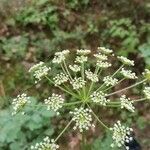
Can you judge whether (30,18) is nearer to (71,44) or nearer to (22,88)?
(71,44)

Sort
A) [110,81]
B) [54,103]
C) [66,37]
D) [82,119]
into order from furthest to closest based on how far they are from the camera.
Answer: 1. [66,37]
2. [110,81]
3. [54,103]
4. [82,119]

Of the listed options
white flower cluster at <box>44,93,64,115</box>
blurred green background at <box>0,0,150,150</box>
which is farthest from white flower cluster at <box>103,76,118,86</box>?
blurred green background at <box>0,0,150,150</box>

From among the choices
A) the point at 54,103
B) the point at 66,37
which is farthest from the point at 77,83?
the point at 66,37

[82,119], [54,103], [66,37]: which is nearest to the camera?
[82,119]

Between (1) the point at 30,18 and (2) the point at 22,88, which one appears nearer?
(2) the point at 22,88

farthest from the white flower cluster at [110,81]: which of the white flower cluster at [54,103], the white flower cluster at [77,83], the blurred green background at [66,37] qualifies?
the blurred green background at [66,37]

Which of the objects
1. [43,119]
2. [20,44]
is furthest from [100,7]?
[43,119]

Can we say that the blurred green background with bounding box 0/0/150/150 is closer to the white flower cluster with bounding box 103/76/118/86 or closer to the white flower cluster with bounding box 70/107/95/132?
the white flower cluster with bounding box 103/76/118/86

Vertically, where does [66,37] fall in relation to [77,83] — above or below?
below

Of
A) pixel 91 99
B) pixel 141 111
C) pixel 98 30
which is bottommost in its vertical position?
pixel 141 111

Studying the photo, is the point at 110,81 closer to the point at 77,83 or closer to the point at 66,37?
the point at 77,83
